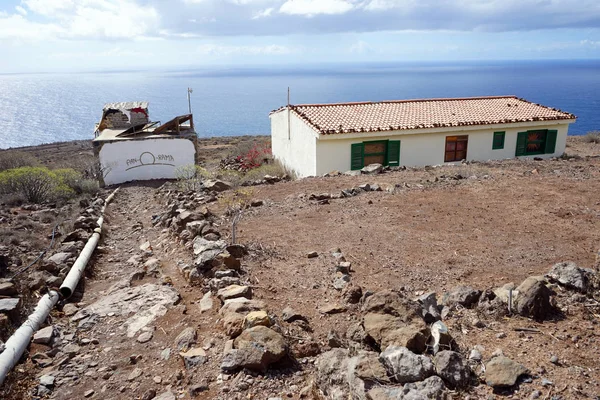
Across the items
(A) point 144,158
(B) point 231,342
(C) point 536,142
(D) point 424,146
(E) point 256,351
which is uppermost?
(E) point 256,351

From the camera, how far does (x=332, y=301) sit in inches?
256

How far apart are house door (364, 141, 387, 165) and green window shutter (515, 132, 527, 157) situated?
696cm

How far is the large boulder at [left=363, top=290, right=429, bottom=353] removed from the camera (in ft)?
15.3

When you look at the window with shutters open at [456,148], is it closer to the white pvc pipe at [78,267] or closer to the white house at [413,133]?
the white house at [413,133]

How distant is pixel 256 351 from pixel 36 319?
11.5ft

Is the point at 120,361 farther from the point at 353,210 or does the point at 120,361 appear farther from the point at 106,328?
the point at 353,210

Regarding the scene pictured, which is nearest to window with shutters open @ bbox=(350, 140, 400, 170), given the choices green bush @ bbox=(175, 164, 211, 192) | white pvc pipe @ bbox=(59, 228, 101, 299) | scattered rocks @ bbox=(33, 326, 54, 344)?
green bush @ bbox=(175, 164, 211, 192)

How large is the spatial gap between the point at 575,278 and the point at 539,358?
2192 millimetres

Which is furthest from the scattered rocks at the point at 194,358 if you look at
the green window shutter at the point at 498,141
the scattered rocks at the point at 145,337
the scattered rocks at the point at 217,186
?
the green window shutter at the point at 498,141

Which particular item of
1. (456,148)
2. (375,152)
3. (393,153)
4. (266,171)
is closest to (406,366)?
(375,152)

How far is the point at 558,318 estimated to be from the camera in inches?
212

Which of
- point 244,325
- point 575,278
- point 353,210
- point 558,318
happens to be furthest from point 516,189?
point 244,325

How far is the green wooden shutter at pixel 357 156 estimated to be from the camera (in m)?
19.9

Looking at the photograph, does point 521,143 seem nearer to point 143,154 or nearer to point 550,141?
point 550,141
